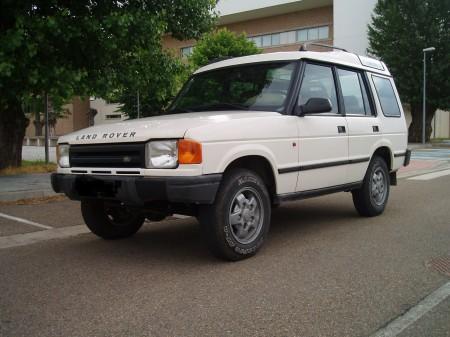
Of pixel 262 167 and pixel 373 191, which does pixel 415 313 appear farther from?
pixel 373 191

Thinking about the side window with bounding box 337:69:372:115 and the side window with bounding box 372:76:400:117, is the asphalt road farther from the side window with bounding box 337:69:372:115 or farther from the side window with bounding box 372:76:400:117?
the side window with bounding box 372:76:400:117

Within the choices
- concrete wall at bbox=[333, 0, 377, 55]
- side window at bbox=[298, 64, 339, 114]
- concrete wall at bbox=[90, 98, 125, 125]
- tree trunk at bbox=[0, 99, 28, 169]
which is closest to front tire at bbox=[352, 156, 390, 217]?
side window at bbox=[298, 64, 339, 114]

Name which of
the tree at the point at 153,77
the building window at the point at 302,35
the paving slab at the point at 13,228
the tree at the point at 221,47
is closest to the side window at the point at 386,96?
the paving slab at the point at 13,228

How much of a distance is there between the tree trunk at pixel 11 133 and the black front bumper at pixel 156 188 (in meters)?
8.36

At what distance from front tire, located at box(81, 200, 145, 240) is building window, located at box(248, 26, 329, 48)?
134 ft

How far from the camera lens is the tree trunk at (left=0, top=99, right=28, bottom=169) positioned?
39.0ft

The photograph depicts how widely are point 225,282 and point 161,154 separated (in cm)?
116

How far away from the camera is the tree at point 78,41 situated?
862 cm

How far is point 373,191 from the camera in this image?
22.0ft

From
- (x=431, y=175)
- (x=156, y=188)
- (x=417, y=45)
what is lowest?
(x=431, y=175)

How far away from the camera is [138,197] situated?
4191mm

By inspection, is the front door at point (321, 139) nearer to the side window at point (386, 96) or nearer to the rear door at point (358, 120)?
the rear door at point (358, 120)

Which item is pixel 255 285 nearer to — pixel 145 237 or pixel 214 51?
pixel 145 237

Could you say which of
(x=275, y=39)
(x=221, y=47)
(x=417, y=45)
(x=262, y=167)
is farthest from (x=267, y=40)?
(x=262, y=167)
